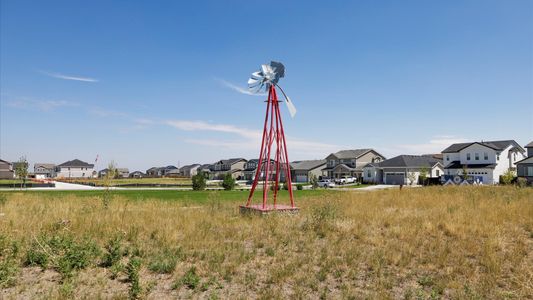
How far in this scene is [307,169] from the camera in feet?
268

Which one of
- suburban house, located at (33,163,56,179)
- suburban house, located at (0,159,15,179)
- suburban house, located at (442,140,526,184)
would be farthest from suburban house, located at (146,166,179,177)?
suburban house, located at (442,140,526,184)

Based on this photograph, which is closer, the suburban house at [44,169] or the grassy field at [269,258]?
the grassy field at [269,258]

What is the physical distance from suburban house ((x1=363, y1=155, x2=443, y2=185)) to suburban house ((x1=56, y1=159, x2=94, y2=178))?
10997cm

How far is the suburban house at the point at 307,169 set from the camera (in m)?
80.6

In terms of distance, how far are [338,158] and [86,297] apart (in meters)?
73.1

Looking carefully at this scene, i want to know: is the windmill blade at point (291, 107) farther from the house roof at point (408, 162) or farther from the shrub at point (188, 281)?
the house roof at point (408, 162)

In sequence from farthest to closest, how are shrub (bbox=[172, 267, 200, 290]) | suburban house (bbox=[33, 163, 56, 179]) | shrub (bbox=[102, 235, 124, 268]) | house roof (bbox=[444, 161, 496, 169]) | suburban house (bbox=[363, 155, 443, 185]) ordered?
suburban house (bbox=[33, 163, 56, 179])
suburban house (bbox=[363, 155, 443, 185])
house roof (bbox=[444, 161, 496, 169])
shrub (bbox=[102, 235, 124, 268])
shrub (bbox=[172, 267, 200, 290])

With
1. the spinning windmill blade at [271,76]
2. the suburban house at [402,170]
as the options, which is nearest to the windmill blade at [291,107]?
the spinning windmill blade at [271,76]

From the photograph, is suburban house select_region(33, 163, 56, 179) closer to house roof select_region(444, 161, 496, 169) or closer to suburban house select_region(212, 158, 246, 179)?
suburban house select_region(212, 158, 246, 179)

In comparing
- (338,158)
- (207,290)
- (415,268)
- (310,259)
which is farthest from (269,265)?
(338,158)

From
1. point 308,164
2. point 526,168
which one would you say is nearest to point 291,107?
point 526,168

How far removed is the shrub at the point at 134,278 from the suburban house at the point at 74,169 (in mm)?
141115

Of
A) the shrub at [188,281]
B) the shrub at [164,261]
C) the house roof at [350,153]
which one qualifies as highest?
the house roof at [350,153]

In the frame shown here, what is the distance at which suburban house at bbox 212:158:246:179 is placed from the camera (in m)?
106
